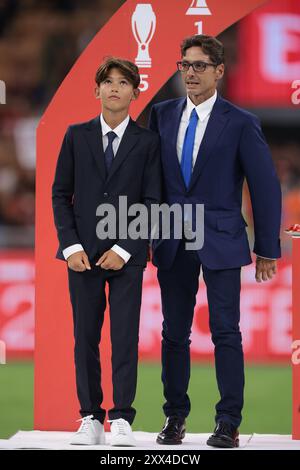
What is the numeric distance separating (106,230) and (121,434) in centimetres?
88

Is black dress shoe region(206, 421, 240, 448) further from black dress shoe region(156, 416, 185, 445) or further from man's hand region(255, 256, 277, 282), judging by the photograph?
man's hand region(255, 256, 277, 282)

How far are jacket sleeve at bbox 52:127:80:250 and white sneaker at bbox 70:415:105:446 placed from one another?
77 centimetres

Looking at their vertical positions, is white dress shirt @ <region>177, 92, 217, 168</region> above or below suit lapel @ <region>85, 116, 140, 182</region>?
above

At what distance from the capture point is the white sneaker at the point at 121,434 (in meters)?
5.21

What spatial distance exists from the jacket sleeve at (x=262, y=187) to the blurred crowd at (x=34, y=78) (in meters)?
8.95

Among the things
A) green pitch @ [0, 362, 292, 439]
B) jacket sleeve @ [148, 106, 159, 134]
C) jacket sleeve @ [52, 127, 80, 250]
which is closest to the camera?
jacket sleeve @ [52, 127, 80, 250]

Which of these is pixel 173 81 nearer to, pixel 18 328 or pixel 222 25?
pixel 18 328

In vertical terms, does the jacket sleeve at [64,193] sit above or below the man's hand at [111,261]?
above

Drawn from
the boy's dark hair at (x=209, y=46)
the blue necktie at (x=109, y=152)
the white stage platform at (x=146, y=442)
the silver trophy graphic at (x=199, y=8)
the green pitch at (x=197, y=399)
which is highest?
the silver trophy graphic at (x=199, y=8)

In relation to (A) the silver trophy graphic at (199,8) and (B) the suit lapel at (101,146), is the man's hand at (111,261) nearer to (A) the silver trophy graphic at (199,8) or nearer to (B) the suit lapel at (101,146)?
(B) the suit lapel at (101,146)

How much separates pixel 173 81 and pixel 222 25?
9.19 meters

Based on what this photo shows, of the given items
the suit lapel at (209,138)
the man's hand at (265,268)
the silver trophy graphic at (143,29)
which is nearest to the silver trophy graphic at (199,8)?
the silver trophy graphic at (143,29)

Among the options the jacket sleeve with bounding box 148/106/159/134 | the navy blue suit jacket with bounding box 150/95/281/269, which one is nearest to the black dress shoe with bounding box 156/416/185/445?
the navy blue suit jacket with bounding box 150/95/281/269

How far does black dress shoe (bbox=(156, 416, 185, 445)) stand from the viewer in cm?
547
